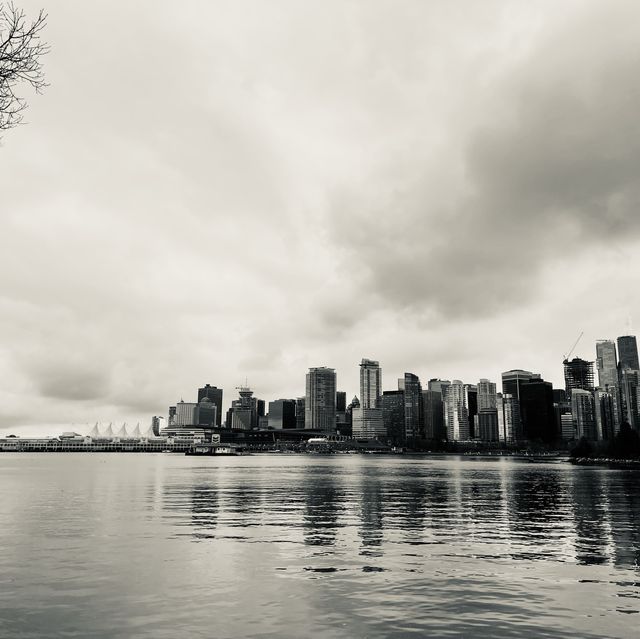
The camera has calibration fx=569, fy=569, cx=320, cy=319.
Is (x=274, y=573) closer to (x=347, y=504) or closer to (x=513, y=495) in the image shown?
(x=347, y=504)

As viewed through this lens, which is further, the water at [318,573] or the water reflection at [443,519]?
the water reflection at [443,519]

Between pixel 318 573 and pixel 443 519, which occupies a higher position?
pixel 318 573

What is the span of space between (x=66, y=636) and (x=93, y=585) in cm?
767

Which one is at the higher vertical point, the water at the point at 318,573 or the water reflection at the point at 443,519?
the water at the point at 318,573

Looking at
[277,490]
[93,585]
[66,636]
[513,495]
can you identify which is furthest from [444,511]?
[66,636]

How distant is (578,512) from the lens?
59.0 meters

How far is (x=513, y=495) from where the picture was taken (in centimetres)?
8150

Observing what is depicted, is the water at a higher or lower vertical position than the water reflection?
higher

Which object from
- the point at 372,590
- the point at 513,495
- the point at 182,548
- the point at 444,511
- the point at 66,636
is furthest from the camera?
the point at 513,495

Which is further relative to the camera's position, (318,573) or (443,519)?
(443,519)

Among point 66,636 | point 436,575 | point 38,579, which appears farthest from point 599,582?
point 38,579

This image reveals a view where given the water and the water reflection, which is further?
the water reflection

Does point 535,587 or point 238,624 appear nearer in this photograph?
point 238,624

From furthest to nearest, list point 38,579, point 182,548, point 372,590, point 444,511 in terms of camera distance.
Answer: point 444,511
point 182,548
point 38,579
point 372,590
